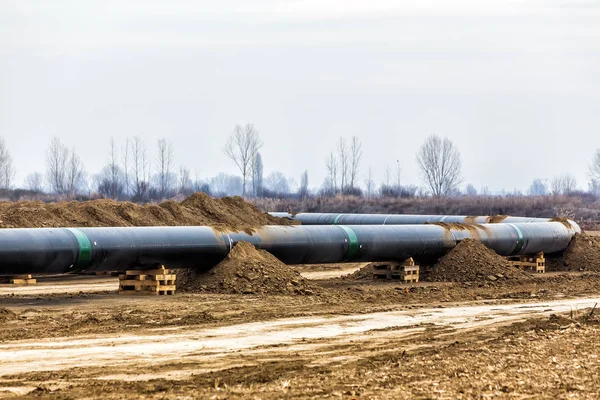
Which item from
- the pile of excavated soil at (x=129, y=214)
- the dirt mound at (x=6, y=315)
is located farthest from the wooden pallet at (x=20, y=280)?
the dirt mound at (x=6, y=315)

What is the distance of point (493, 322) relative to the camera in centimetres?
1716

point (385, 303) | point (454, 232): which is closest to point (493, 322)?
point (385, 303)

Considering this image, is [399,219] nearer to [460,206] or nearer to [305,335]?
[305,335]

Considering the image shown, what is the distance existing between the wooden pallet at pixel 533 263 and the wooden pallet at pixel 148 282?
1249cm

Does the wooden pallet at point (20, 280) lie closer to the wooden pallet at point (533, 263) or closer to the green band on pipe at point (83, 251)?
the green band on pipe at point (83, 251)

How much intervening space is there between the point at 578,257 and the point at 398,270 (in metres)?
7.90

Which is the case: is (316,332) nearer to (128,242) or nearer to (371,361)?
(371,361)

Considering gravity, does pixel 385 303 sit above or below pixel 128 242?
below

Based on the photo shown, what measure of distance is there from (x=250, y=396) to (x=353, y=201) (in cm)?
6240

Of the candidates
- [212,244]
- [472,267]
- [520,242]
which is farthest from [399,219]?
[212,244]

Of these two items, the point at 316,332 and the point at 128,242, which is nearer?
the point at 316,332

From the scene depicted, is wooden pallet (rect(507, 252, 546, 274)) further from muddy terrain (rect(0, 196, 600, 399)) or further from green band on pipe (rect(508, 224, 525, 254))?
muddy terrain (rect(0, 196, 600, 399))

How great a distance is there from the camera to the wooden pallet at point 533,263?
95.9 ft

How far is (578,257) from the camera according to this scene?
30312mm
